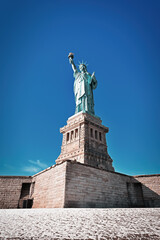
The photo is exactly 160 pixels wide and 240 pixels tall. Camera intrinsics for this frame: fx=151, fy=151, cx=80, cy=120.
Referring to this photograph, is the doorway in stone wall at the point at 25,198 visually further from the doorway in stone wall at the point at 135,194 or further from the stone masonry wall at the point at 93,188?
the doorway in stone wall at the point at 135,194

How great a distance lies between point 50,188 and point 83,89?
21.4 meters

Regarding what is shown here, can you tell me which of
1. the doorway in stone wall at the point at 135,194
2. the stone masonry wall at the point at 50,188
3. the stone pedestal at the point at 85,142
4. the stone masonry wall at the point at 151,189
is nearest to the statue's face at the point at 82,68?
the stone pedestal at the point at 85,142

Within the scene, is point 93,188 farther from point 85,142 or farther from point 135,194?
point 85,142

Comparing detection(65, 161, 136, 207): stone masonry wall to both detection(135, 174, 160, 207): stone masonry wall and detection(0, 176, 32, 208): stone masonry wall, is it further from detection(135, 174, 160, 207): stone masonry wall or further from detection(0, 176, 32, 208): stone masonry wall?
detection(0, 176, 32, 208): stone masonry wall

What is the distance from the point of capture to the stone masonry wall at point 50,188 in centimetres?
1210

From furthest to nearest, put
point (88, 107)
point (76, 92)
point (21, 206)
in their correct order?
point (76, 92)
point (88, 107)
point (21, 206)

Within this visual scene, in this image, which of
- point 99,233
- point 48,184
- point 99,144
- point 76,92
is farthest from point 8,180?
point 76,92

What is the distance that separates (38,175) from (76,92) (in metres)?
19.3

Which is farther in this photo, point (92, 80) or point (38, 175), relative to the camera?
point (92, 80)

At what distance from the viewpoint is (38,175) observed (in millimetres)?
17812

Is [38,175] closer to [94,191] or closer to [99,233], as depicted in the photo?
[94,191]

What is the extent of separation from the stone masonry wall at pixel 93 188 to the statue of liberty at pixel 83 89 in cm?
1533

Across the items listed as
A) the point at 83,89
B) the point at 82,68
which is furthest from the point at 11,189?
the point at 82,68

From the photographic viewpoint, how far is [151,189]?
16219mm
